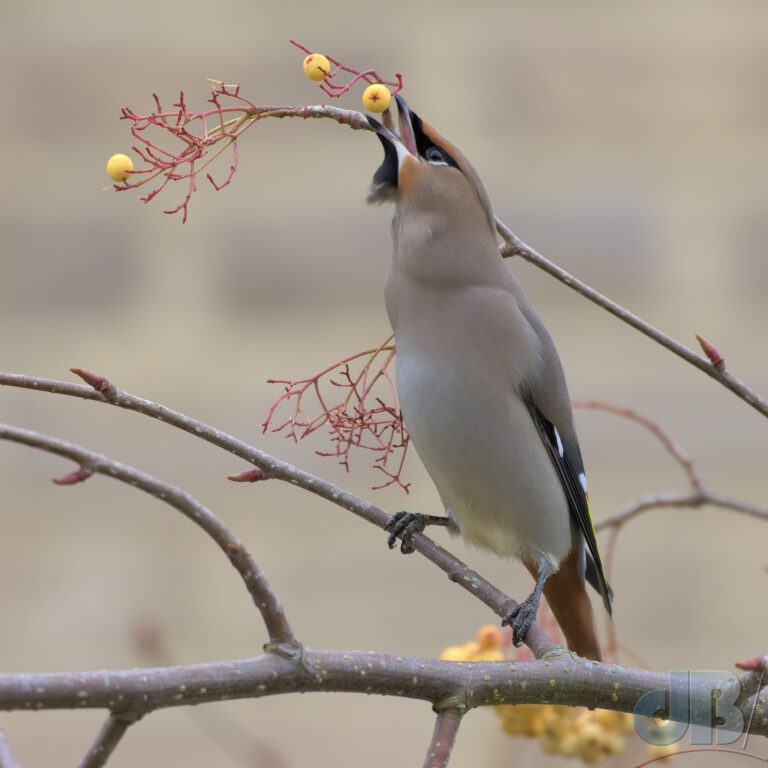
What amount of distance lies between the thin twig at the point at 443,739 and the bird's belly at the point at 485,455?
491 mm

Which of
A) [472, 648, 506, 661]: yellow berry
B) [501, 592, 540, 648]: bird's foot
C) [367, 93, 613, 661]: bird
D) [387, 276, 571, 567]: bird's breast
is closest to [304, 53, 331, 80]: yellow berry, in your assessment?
[367, 93, 613, 661]: bird

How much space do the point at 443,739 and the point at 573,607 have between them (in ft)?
2.04

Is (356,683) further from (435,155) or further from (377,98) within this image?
(435,155)

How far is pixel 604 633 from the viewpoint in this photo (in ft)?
7.41

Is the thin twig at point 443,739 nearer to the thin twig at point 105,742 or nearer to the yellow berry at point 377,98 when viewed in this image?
the thin twig at point 105,742

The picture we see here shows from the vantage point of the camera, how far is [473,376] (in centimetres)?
118

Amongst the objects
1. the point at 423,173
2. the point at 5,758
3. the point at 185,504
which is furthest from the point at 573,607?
the point at 5,758

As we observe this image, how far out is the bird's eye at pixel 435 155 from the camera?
1.16 metres

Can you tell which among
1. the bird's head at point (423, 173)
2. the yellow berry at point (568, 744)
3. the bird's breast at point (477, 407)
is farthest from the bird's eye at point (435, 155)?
the yellow berry at point (568, 744)

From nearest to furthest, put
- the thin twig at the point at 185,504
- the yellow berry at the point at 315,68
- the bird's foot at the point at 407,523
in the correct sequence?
the thin twig at the point at 185,504, the yellow berry at the point at 315,68, the bird's foot at the point at 407,523

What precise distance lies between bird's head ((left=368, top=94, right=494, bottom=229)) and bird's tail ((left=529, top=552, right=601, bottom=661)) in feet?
1.27

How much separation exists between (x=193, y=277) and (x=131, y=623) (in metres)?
0.62

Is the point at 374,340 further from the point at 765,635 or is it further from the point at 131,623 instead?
the point at 765,635

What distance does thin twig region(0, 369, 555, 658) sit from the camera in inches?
27.9
